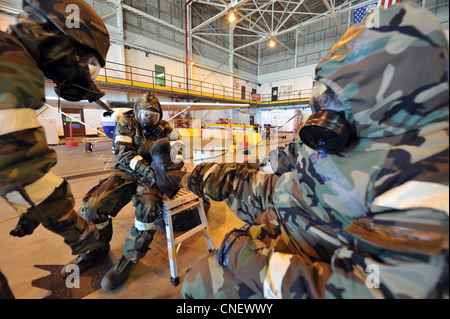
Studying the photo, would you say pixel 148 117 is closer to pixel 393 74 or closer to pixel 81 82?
pixel 81 82

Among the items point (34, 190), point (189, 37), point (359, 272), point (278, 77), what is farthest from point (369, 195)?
point (278, 77)

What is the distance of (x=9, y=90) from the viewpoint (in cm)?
63

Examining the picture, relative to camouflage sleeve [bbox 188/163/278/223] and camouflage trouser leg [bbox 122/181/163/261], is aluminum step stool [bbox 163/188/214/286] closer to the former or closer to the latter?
camouflage trouser leg [bbox 122/181/163/261]

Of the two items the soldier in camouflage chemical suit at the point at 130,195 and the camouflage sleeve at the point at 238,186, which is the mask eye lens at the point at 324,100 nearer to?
the camouflage sleeve at the point at 238,186

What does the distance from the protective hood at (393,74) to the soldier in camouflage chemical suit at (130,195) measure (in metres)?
Answer: 1.49

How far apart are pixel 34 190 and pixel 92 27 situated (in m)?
0.76

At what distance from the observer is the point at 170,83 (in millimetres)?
13117

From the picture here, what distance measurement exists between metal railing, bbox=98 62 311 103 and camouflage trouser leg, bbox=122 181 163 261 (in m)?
8.68

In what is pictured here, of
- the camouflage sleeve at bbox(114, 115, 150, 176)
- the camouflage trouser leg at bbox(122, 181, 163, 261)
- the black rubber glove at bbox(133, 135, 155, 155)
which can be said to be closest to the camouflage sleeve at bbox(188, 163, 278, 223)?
the camouflage trouser leg at bbox(122, 181, 163, 261)

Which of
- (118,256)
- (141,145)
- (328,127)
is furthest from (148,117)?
(328,127)

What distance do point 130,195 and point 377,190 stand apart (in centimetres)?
190

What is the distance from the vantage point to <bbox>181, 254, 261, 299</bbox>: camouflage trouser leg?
0.72 meters

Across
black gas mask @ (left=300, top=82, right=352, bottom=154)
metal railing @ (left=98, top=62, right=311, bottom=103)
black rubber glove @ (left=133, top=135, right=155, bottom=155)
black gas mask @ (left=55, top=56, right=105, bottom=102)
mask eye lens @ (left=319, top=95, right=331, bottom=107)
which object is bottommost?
black rubber glove @ (left=133, top=135, right=155, bottom=155)
